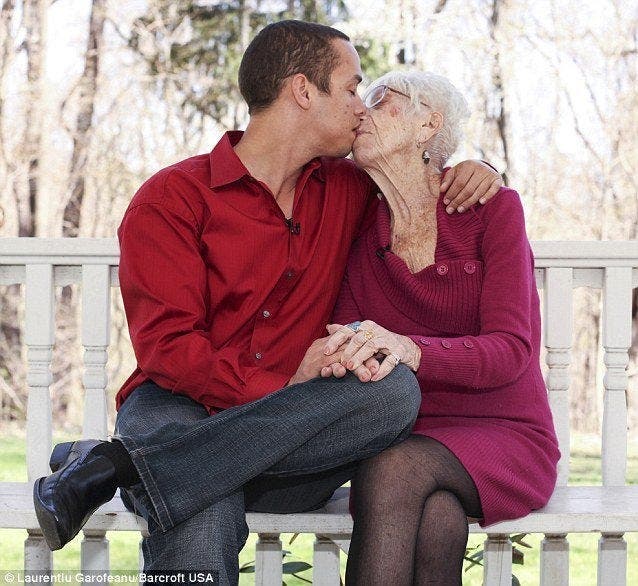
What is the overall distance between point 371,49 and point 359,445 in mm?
5578

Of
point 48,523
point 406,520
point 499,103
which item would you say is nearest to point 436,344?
point 406,520

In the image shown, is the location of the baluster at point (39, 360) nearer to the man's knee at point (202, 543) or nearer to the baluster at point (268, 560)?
the baluster at point (268, 560)

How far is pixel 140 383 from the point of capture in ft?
7.32

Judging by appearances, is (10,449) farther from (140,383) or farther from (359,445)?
(359,445)

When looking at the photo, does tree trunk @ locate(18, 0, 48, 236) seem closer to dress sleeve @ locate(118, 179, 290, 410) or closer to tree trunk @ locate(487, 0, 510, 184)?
tree trunk @ locate(487, 0, 510, 184)

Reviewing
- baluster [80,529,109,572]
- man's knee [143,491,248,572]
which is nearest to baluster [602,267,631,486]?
man's knee [143,491,248,572]

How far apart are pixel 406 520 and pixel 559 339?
0.91 meters

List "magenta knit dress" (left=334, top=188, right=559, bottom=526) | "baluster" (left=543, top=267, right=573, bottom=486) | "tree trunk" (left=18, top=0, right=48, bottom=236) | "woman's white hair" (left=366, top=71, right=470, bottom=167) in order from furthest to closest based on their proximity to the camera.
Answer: "tree trunk" (left=18, top=0, right=48, bottom=236) < "baluster" (left=543, top=267, right=573, bottom=486) < "woman's white hair" (left=366, top=71, right=470, bottom=167) < "magenta knit dress" (left=334, top=188, right=559, bottom=526)

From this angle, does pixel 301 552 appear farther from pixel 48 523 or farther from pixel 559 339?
pixel 48 523

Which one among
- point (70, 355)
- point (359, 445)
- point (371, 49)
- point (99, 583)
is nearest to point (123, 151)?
point (70, 355)

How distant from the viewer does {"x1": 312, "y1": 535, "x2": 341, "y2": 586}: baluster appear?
97.3 inches

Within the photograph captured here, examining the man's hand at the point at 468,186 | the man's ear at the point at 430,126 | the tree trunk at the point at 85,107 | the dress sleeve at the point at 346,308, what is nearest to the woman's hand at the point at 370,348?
the dress sleeve at the point at 346,308

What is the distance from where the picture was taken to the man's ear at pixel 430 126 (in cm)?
234

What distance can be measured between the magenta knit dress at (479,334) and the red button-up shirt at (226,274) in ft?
0.44
